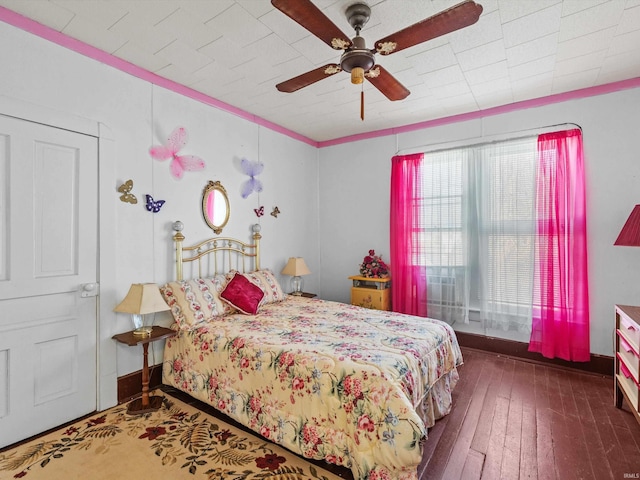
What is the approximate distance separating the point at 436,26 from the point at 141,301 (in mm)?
2599

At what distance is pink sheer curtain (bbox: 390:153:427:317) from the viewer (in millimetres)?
3975

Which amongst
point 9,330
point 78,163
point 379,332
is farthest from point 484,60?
point 9,330

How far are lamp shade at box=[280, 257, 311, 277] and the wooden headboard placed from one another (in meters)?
0.43

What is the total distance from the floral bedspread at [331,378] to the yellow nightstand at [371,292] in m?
1.10

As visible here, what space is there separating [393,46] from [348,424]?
6.90ft

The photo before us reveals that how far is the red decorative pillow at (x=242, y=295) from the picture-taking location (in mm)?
3012

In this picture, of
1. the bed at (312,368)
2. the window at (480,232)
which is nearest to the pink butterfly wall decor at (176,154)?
the bed at (312,368)

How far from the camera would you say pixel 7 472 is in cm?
183

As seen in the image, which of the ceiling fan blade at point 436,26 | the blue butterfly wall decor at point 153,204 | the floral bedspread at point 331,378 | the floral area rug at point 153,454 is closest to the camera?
the ceiling fan blade at point 436,26

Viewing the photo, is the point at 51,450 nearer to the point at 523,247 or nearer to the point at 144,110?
the point at 144,110

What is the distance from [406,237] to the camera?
406 cm

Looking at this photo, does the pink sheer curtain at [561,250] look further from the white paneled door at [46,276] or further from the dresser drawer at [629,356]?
the white paneled door at [46,276]

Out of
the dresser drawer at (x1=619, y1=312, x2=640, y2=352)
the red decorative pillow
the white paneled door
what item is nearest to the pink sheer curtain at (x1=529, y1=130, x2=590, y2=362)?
the dresser drawer at (x1=619, y1=312, x2=640, y2=352)

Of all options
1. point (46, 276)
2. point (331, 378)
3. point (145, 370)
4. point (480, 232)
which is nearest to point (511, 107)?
point (480, 232)
